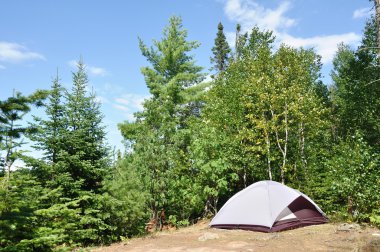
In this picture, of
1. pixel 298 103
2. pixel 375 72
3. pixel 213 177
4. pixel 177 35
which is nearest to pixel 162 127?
pixel 213 177

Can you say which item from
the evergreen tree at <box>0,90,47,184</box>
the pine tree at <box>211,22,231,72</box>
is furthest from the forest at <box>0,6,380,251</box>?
the pine tree at <box>211,22,231,72</box>

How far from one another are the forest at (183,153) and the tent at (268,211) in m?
1.77

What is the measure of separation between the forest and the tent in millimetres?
1774

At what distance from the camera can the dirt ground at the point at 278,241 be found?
954 centimetres

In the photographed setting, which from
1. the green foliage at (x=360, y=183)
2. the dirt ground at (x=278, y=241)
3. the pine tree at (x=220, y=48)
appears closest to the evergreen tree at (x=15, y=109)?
the dirt ground at (x=278, y=241)

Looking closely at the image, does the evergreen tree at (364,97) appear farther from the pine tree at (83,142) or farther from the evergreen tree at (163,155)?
the pine tree at (83,142)

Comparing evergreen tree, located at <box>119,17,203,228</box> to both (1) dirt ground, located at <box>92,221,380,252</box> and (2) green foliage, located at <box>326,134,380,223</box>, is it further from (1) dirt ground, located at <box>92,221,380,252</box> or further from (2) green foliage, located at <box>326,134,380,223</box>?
A: (2) green foliage, located at <box>326,134,380,223</box>

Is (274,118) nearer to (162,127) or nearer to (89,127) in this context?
(162,127)

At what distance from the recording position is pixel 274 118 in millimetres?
18578

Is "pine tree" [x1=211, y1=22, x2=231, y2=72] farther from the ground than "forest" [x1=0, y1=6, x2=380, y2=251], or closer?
farther from the ground

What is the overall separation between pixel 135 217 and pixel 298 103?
11157 mm

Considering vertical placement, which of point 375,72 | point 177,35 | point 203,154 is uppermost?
point 177,35

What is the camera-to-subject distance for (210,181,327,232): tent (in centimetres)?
1253

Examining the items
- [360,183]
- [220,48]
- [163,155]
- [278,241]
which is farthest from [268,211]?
[220,48]
